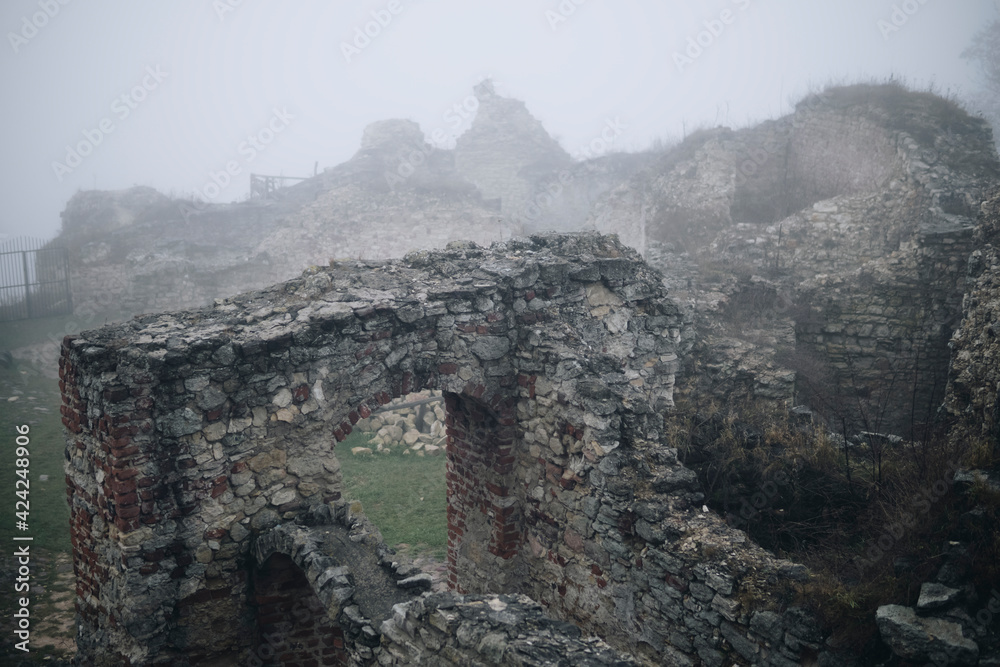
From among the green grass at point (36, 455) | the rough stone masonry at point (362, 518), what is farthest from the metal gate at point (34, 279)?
the rough stone masonry at point (362, 518)

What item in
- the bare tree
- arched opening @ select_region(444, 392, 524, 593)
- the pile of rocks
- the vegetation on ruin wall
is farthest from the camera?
the bare tree

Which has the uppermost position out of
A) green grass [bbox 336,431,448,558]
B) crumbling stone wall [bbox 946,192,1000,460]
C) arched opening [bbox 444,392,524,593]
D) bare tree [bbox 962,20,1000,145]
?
bare tree [bbox 962,20,1000,145]

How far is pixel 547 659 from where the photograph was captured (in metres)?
3.19

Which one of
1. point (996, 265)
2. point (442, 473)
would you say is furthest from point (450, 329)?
point (996, 265)

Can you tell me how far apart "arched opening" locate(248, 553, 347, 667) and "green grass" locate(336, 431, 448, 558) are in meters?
2.35

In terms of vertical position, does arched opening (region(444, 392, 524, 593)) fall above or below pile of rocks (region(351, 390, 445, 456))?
above

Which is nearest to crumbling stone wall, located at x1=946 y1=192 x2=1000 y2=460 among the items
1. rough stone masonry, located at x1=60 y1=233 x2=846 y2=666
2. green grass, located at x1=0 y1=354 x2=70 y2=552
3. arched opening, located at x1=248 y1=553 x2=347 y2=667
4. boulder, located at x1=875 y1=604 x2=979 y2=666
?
boulder, located at x1=875 y1=604 x2=979 y2=666

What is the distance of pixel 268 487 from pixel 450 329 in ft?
6.82

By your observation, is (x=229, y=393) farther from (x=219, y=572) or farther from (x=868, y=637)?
(x=868, y=637)

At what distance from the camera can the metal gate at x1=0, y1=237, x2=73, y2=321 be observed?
1817cm

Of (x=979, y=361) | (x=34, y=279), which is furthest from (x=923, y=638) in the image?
(x=34, y=279)

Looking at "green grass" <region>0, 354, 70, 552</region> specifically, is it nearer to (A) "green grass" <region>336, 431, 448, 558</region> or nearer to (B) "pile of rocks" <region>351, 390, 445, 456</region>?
(A) "green grass" <region>336, 431, 448, 558</region>

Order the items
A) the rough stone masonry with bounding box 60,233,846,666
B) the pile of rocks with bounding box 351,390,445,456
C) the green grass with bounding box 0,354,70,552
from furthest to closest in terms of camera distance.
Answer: the pile of rocks with bounding box 351,390,445,456, the green grass with bounding box 0,354,70,552, the rough stone masonry with bounding box 60,233,846,666

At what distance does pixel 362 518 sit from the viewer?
5.07 metres
